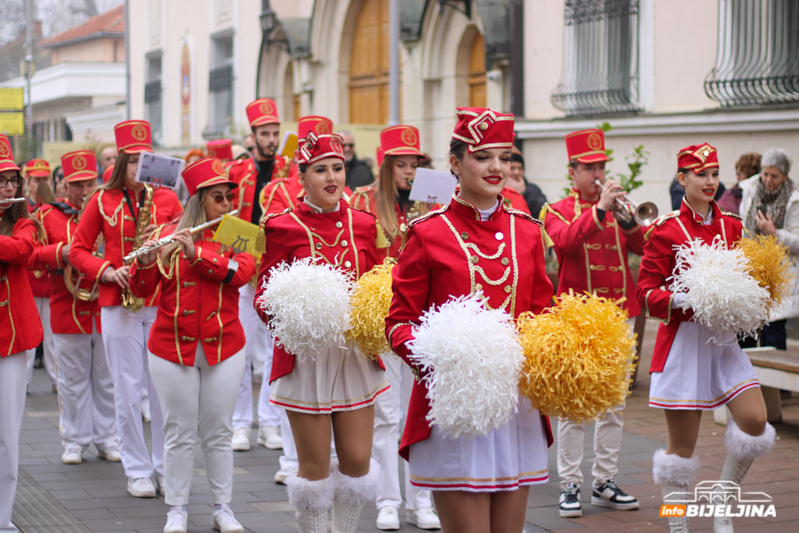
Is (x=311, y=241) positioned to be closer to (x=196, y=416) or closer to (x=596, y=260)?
(x=196, y=416)

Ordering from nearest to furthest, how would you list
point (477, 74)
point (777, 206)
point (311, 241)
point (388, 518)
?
point (311, 241) < point (388, 518) < point (777, 206) < point (477, 74)

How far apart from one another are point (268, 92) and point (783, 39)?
1455 cm

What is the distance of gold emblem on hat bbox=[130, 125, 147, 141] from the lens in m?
6.45

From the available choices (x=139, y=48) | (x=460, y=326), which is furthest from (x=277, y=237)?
(x=139, y=48)

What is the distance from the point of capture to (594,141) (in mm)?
6242

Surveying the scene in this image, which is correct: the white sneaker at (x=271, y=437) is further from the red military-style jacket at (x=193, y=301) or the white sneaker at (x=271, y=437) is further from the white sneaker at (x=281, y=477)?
the red military-style jacket at (x=193, y=301)

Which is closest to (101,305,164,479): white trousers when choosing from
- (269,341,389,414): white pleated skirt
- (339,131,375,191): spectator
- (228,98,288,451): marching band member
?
(228,98,288,451): marching band member

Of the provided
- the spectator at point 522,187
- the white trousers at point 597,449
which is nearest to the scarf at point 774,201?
the spectator at point 522,187

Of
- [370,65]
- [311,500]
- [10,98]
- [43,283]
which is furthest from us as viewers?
[370,65]

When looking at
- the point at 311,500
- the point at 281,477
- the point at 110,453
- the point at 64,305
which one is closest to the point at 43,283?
the point at 64,305

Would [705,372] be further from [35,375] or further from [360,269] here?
[35,375]

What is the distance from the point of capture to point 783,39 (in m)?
10.7

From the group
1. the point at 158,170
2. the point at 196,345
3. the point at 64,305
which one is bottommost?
the point at 196,345

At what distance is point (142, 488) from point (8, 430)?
1268 millimetres
